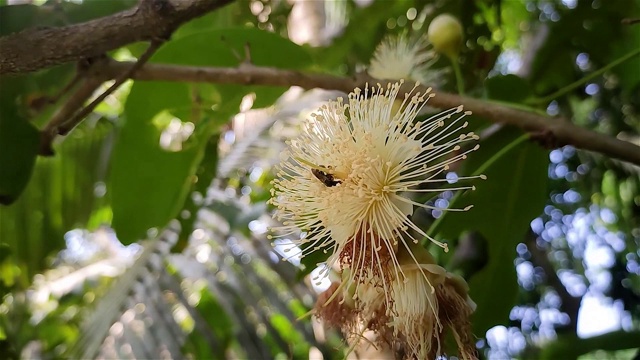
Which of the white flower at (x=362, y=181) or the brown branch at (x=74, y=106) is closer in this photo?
the white flower at (x=362, y=181)

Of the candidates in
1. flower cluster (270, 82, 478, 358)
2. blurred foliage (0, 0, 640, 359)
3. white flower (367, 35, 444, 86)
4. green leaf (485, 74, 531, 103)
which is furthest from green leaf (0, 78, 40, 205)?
green leaf (485, 74, 531, 103)

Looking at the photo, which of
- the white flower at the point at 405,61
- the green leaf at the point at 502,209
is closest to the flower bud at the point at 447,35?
the white flower at the point at 405,61

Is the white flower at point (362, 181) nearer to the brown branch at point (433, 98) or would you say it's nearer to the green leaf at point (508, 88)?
the brown branch at point (433, 98)

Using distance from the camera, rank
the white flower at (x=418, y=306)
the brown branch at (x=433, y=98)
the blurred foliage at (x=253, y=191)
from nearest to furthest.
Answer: the white flower at (x=418, y=306) < the brown branch at (x=433, y=98) < the blurred foliage at (x=253, y=191)

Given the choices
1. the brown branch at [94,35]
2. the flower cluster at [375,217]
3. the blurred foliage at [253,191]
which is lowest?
the blurred foliage at [253,191]

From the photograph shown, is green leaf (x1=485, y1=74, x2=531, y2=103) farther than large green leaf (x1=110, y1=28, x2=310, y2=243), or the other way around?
large green leaf (x1=110, y1=28, x2=310, y2=243)

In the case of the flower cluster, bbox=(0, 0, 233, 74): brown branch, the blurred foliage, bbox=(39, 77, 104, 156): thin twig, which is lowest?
the blurred foliage

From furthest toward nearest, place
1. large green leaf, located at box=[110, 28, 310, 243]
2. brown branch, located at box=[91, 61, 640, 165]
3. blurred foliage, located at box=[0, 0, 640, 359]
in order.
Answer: large green leaf, located at box=[110, 28, 310, 243] < blurred foliage, located at box=[0, 0, 640, 359] < brown branch, located at box=[91, 61, 640, 165]

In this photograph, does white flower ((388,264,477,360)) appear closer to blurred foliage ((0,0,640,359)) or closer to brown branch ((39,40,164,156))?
blurred foliage ((0,0,640,359))

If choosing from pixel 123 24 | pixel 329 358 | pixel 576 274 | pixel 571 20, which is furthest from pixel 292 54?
pixel 576 274

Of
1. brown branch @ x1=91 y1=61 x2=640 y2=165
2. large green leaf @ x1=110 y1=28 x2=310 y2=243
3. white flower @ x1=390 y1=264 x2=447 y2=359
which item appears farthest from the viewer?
large green leaf @ x1=110 y1=28 x2=310 y2=243
